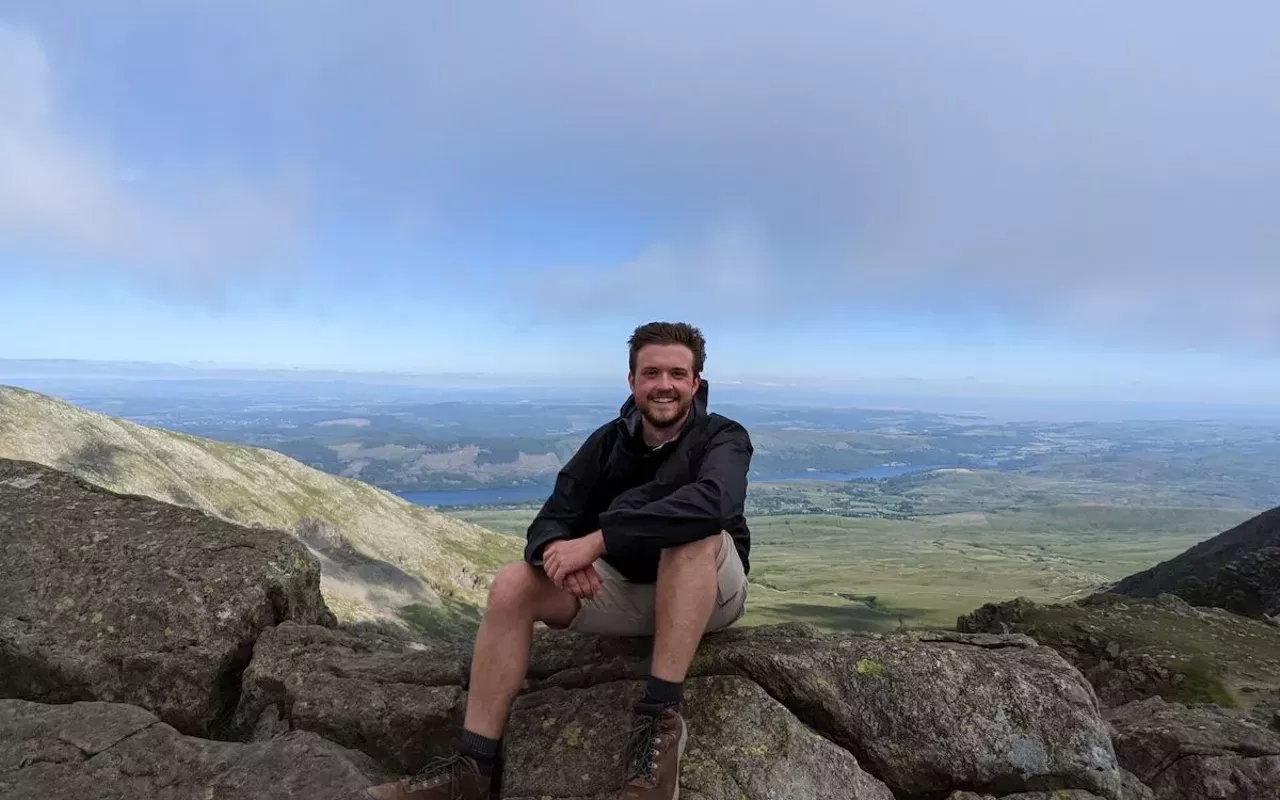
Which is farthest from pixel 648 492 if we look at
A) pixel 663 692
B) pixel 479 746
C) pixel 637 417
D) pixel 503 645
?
pixel 479 746

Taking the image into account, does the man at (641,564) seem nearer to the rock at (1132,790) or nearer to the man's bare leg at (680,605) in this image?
the man's bare leg at (680,605)

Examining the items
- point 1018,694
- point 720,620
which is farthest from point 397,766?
point 1018,694

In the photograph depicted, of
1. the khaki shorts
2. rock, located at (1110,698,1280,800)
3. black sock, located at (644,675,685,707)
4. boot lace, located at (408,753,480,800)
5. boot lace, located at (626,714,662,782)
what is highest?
the khaki shorts

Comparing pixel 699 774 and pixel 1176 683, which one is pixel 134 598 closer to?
pixel 699 774

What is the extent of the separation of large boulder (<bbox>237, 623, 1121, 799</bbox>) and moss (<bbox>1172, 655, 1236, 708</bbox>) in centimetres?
2382

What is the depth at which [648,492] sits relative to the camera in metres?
9.98

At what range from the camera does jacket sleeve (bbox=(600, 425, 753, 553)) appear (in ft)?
29.4

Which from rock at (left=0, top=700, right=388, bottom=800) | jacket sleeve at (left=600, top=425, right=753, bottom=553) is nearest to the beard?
jacket sleeve at (left=600, top=425, right=753, bottom=553)

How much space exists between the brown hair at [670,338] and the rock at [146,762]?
7178 mm

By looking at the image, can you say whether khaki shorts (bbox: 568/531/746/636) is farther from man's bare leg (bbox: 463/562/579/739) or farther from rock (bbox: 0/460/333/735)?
rock (bbox: 0/460/333/735)

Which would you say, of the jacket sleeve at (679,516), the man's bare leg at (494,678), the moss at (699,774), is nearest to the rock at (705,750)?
→ the moss at (699,774)

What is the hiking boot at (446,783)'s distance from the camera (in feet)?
29.1

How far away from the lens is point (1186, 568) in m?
84.9

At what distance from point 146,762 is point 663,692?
7.36 m
